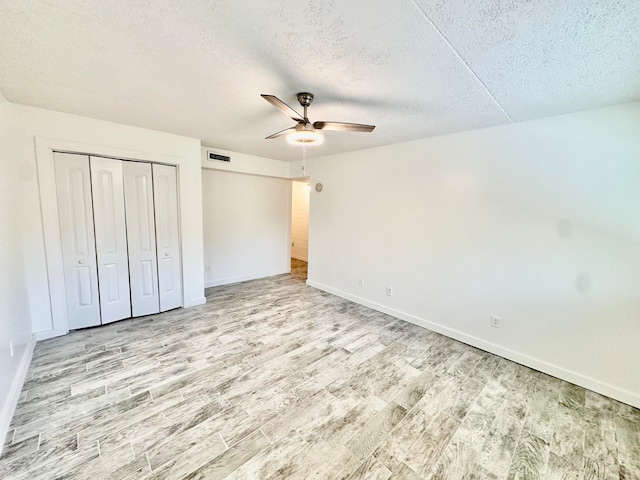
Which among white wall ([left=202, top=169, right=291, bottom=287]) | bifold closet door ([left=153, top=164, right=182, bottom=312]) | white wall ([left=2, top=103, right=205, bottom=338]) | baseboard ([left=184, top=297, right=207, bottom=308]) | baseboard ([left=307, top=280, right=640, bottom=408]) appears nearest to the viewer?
baseboard ([left=307, top=280, right=640, bottom=408])

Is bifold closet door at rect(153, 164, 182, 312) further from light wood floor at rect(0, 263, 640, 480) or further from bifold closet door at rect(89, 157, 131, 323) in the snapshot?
light wood floor at rect(0, 263, 640, 480)

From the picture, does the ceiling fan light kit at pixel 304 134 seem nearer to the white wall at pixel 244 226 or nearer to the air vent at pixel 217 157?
the air vent at pixel 217 157

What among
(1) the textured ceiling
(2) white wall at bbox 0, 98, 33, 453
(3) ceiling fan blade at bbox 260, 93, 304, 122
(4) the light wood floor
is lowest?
(4) the light wood floor

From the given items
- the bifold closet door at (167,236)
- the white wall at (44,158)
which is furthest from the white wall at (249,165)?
the white wall at (44,158)

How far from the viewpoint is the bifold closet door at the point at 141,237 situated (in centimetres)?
337

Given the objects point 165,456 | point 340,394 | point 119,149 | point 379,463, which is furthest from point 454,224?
point 119,149


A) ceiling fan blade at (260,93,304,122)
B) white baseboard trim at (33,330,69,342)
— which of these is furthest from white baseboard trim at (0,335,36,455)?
ceiling fan blade at (260,93,304,122)

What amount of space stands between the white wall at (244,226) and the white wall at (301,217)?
1.42m

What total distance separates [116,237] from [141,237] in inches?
10.7

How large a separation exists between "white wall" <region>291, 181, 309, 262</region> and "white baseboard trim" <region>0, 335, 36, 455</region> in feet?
18.6

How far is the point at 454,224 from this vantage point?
10.5 ft

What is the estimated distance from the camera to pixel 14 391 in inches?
79.2

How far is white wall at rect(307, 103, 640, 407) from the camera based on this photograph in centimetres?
223

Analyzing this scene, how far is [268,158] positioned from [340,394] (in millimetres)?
4431
